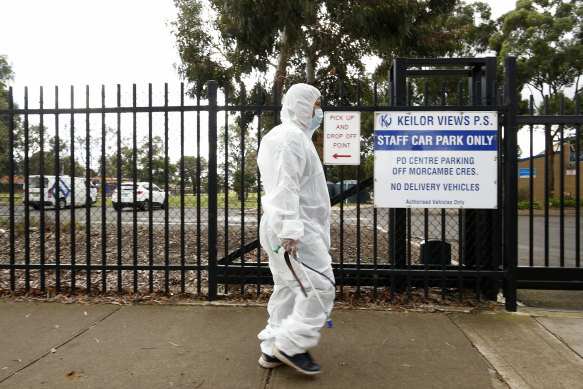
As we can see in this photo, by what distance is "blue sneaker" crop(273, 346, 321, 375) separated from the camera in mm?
2496

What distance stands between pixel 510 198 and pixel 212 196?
114 inches

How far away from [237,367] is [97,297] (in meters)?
2.20

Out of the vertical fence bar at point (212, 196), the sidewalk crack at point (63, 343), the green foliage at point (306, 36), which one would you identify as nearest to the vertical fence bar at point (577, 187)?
the vertical fence bar at point (212, 196)

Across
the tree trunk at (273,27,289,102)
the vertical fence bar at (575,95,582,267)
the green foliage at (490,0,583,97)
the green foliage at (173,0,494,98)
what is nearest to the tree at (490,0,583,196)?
the green foliage at (490,0,583,97)

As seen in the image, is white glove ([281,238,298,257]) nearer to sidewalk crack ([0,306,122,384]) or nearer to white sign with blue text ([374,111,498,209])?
white sign with blue text ([374,111,498,209])

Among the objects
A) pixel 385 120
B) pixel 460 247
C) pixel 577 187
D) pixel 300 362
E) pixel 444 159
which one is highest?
pixel 385 120

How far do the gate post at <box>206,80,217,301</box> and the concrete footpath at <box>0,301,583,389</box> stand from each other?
264mm

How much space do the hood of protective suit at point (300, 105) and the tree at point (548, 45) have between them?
2038 centimetres

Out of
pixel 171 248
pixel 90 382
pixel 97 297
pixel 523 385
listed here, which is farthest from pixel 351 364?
pixel 171 248

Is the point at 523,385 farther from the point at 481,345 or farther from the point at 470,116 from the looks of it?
the point at 470,116

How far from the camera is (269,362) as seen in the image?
2.66m

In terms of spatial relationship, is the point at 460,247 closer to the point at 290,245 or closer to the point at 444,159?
the point at 444,159

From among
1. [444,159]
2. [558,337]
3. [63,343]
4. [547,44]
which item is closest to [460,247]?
[444,159]

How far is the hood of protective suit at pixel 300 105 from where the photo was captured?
2680 mm
